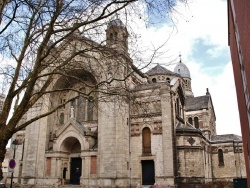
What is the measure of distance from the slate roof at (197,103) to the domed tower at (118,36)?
39553 millimetres

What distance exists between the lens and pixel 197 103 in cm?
5047

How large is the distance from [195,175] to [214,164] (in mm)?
14706

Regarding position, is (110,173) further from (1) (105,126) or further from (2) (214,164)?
(2) (214,164)

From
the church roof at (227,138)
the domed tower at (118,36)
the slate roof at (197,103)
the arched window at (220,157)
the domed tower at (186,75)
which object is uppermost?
the domed tower at (186,75)

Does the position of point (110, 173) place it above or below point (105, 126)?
below

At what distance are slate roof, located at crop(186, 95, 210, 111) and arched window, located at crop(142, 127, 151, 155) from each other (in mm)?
20287

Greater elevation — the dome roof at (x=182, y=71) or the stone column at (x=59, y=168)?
the dome roof at (x=182, y=71)

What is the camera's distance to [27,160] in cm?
3316

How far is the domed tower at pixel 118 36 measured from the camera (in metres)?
10.4

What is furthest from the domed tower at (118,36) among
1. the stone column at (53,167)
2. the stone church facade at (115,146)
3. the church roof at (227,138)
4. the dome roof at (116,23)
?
the church roof at (227,138)

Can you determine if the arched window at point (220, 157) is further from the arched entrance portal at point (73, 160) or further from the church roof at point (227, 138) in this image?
the arched entrance portal at point (73, 160)

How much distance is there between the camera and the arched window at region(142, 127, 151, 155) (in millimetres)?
30109

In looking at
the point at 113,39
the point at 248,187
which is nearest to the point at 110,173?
the point at 248,187

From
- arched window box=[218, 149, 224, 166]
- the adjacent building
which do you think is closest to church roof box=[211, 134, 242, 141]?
arched window box=[218, 149, 224, 166]
